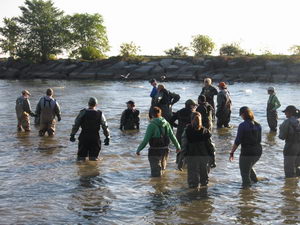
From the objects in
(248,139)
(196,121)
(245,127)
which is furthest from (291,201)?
(196,121)

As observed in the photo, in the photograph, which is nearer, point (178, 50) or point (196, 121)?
point (196, 121)

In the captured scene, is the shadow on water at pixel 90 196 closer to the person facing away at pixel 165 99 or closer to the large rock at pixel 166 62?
the person facing away at pixel 165 99

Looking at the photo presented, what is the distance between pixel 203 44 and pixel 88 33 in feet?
72.3

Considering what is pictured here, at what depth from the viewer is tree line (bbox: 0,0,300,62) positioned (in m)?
85.2

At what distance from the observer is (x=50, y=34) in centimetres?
8619

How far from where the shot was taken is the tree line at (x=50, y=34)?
280ft

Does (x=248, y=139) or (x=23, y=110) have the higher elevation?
(x=23, y=110)

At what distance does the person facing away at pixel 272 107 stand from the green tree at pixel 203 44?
217 ft

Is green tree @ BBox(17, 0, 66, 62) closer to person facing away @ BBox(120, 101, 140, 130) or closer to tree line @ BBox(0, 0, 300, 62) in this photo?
tree line @ BBox(0, 0, 300, 62)

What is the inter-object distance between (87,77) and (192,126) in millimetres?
57855

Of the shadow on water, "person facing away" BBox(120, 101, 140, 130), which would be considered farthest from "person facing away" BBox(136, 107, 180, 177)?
"person facing away" BBox(120, 101, 140, 130)

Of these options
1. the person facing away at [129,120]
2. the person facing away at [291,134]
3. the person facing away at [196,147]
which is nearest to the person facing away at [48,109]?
the person facing away at [129,120]

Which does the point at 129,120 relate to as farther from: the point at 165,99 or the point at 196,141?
the point at 196,141

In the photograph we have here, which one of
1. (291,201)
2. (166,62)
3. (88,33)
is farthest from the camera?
(88,33)
